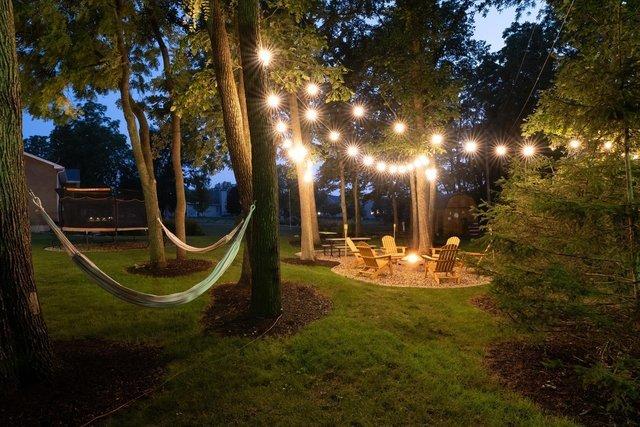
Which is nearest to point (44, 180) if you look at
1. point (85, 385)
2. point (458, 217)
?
point (458, 217)

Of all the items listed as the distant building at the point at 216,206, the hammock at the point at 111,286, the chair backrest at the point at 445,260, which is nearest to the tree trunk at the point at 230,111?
the hammock at the point at 111,286

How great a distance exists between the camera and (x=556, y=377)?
3840 mm

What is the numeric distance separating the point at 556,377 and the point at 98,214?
553 inches

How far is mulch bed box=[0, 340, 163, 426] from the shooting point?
2860mm

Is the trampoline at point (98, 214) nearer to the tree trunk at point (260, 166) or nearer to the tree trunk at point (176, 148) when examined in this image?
the tree trunk at point (176, 148)

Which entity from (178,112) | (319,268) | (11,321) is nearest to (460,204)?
(319,268)

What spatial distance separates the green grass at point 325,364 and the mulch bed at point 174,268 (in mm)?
934

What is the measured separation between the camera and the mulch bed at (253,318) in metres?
4.86

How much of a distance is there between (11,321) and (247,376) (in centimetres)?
206

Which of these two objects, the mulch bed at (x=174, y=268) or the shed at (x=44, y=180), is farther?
the shed at (x=44, y=180)

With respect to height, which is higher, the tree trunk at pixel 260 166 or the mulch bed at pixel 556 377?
the tree trunk at pixel 260 166

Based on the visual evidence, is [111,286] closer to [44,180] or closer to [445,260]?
[445,260]

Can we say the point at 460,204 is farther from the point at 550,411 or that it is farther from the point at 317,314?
the point at 550,411

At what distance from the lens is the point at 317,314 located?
223 inches
